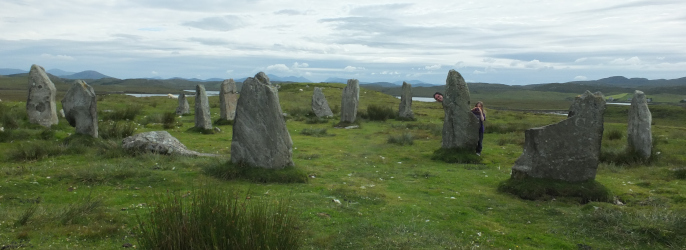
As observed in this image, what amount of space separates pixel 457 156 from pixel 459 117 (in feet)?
4.57

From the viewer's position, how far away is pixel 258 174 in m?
11.4

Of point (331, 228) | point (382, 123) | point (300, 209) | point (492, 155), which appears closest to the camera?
point (331, 228)

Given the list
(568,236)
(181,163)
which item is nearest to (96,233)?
(181,163)

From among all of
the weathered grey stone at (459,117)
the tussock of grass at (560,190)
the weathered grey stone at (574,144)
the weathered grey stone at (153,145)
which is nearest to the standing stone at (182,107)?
the weathered grey stone at (153,145)

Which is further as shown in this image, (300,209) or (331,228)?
(300,209)

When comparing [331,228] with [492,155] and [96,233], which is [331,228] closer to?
[96,233]

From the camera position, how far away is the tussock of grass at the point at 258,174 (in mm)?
11407

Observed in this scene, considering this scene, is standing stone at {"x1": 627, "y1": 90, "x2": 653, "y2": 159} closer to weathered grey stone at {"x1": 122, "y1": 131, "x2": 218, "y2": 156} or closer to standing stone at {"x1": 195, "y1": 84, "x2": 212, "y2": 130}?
weathered grey stone at {"x1": 122, "y1": 131, "x2": 218, "y2": 156}

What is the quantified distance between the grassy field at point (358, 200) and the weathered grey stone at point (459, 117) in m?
1.08

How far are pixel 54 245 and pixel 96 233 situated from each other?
24.9 inches

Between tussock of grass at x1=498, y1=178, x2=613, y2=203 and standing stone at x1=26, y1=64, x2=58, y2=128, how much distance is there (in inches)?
806

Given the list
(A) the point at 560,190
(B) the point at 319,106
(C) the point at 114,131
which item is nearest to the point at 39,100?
(C) the point at 114,131

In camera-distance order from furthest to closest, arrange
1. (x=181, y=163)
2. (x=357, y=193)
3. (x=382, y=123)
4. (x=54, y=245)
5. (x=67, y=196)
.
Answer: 1. (x=382, y=123)
2. (x=181, y=163)
3. (x=357, y=193)
4. (x=67, y=196)
5. (x=54, y=245)

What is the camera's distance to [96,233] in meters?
7.11
